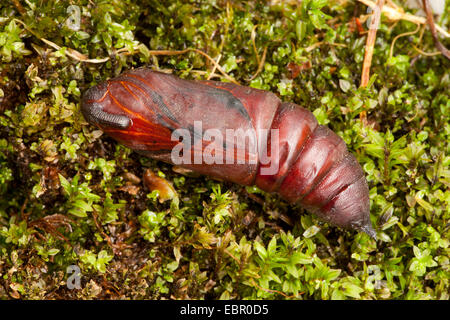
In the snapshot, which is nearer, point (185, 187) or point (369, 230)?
point (369, 230)

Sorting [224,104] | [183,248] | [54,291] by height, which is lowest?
[54,291]

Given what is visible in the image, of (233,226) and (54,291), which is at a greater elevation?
(233,226)

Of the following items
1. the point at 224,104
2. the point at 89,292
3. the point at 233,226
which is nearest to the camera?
the point at 224,104

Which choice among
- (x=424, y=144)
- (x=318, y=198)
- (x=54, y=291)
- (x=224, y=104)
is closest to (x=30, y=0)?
(x=224, y=104)

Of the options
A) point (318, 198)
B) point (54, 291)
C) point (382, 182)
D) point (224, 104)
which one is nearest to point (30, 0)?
point (224, 104)

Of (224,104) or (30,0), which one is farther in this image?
(30,0)

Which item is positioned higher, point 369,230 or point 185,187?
point 369,230

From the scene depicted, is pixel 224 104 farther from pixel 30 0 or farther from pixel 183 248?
pixel 30 0

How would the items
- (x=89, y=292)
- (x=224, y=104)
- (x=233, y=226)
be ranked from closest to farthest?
(x=224, y=104), (x=89, y=292), (x=233, y=226)
